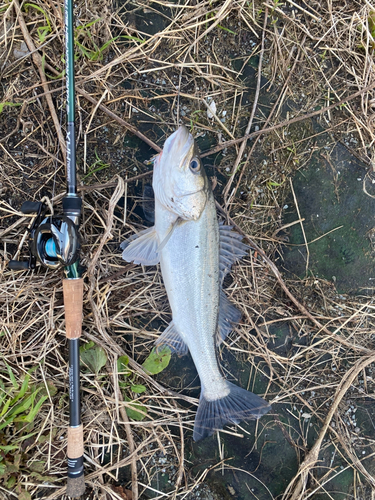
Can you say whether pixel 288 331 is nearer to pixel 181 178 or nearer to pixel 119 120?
pixel 181 178

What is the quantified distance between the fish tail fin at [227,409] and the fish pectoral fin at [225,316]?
0.41 m

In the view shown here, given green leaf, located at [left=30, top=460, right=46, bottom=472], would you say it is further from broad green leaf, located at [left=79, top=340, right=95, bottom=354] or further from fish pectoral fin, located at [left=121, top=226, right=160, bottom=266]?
fish pectoral fin, located at [left=121, top=226, right=160, bottom=266]

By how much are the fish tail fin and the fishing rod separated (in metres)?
0.95

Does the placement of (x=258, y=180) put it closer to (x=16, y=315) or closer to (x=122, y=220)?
(x=122, y=220)

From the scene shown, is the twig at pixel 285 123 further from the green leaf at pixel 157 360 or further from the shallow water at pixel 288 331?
the green leaf at pixel 157 360

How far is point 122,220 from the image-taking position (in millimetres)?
2674

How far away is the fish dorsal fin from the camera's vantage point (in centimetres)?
256

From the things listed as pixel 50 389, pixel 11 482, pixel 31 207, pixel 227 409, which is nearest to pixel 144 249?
pixel 31 207

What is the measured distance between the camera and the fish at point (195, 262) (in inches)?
89.6

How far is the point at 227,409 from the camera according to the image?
8.46 ft

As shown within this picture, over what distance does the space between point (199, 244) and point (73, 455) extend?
1.84 m

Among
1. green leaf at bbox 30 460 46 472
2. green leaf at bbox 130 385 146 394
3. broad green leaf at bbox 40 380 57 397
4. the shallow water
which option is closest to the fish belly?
the shallow water

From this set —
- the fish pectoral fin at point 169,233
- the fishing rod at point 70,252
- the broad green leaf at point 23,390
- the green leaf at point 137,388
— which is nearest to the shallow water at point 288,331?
the green leaf at point 137,388

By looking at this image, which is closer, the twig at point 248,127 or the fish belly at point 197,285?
the fish belly at point 197,285
